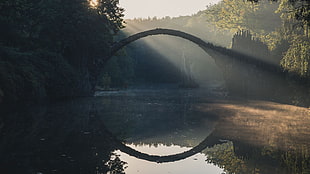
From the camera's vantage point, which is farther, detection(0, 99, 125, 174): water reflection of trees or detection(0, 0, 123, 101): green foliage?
detection(0, 0, 123, 101): green foliage

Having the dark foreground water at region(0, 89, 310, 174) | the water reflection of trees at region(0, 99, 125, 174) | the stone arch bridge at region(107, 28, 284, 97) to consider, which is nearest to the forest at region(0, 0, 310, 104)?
the stone arch bridge at region(107, 28, 284, 97)

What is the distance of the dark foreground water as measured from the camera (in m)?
9.12

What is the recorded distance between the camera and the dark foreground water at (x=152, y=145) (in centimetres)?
912

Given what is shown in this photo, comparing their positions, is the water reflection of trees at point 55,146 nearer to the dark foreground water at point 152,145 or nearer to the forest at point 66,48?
→ the dark foreground water at point 152,145

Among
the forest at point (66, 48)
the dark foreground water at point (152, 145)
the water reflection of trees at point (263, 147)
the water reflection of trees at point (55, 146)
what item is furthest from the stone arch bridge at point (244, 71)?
the water reflection of trees at point (55, 146)

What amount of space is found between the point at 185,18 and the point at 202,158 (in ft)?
624

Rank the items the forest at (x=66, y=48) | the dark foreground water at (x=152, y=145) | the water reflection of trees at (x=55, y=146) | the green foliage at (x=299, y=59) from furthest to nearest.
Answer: the forest at (x=66, y=48) < the green foliage at (x=299, y=59) < the dark foreground water at (x=152, y=145) < the water reflection of trees at (x=55, y=146)

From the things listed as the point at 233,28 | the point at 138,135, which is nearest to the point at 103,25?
the point at 138,135

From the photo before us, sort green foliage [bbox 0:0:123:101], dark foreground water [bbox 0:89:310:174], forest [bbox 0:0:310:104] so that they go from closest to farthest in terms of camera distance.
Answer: dark foreground water [bbox 0:89:310:174]
forest [bbox 0:0:310:104]
green foliage [bbox 0:0:123:101]

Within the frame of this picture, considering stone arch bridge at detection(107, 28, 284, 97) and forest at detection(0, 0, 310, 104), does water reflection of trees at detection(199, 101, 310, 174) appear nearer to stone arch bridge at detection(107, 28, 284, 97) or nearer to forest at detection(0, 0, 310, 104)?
forest at detection(0, 0, 310, 104)

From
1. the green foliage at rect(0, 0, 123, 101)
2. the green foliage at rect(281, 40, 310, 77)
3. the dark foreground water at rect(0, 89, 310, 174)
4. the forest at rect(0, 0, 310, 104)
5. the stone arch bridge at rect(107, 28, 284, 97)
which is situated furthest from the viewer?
the stone arch bridge at rect(107, 28, 284, 97)

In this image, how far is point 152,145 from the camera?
12.4 m

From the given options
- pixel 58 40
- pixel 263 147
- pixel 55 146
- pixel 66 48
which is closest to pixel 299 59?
pixel 263 147

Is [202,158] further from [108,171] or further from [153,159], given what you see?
[108,171]
